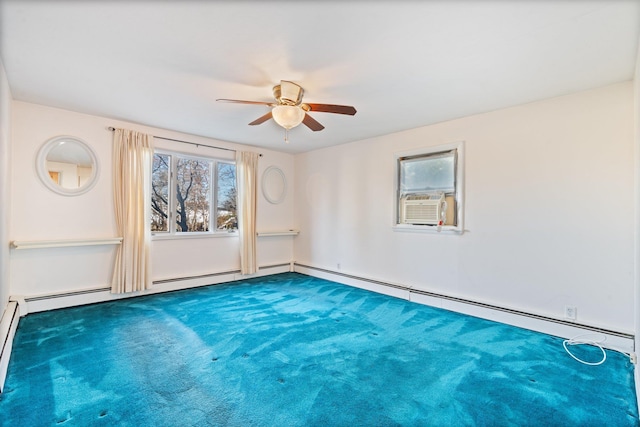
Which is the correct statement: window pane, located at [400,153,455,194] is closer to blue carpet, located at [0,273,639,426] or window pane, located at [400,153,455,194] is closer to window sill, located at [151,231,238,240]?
blue carpet, located at [0,273,639,426]

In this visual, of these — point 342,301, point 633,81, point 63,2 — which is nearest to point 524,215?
point 633,81

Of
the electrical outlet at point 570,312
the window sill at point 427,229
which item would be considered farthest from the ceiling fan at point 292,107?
the electrical outlet at point 570,312

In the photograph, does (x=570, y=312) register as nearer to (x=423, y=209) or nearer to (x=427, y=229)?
(x=427, y=229)

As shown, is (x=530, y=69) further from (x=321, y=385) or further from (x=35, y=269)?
(x=35, y=269)

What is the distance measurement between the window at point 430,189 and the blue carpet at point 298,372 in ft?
3.96

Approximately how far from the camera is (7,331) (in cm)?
247

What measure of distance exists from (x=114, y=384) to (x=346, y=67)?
9.70 ft

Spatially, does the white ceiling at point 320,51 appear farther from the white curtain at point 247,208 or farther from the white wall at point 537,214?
the white curtain at point 247,208

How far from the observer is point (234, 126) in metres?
4.23

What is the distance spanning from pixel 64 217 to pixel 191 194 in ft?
5.39

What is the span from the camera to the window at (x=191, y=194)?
459cm

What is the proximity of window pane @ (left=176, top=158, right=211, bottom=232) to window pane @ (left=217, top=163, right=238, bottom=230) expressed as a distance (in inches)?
7.5

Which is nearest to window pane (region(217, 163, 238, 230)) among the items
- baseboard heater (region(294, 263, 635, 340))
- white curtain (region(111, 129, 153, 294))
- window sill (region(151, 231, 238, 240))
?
window sill (region(151, 231, 238, 240))

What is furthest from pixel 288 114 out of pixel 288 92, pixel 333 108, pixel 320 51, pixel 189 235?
pixel 189 235
